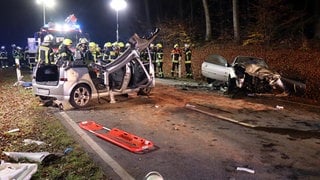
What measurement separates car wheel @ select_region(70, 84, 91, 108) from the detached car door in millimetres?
5893

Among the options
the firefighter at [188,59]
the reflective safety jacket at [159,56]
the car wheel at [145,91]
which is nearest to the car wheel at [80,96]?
the car wheel at [145,91]

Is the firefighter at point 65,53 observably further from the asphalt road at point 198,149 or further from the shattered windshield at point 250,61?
the shattered windshield at point 250,61

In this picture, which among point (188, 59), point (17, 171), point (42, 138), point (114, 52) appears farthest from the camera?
point (188, 59)

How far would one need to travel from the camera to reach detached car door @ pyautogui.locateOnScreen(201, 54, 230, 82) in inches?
575

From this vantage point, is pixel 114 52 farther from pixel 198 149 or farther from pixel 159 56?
pixel 198 149

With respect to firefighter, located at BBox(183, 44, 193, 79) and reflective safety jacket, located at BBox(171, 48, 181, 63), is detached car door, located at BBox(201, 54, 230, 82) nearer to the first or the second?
firefighter, located at BBox(183, 44, 193, 79)

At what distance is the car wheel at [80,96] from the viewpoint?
34.2ft

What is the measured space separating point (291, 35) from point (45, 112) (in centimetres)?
1452

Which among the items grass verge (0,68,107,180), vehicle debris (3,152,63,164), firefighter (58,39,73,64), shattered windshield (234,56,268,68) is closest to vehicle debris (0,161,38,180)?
grass verge (0,68,107,180)

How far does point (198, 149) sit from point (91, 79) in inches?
198

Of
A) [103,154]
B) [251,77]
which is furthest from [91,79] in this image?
[251,77]

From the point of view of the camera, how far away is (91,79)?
35.1ft

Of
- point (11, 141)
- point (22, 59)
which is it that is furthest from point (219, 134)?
point (22, 59)

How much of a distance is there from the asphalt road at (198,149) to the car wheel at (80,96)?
2.56 ft
